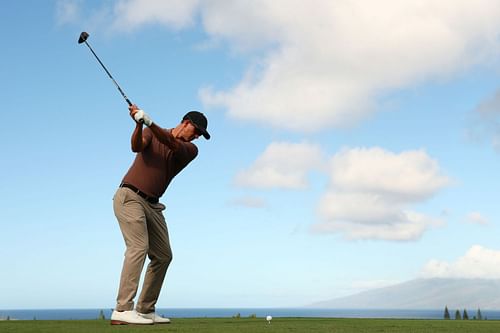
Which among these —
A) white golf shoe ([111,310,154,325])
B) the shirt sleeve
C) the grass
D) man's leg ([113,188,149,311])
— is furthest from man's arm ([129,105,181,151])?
the grass

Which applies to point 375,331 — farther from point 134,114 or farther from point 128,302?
point 134,114

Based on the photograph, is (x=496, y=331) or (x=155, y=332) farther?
(x=496, y=331)

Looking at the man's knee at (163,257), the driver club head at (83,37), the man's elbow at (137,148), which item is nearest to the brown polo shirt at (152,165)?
the man's elbow at (137,148)

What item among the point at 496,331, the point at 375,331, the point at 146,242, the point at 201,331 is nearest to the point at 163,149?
the point at 146,242

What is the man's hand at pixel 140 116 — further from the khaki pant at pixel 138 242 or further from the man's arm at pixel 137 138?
the khaki pant at pixel 138 242

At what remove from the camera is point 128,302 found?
7.49m

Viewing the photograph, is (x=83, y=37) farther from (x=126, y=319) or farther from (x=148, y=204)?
(x=126, y=319)

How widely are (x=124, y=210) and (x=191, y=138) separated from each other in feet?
4.60

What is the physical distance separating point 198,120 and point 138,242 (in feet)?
5.97

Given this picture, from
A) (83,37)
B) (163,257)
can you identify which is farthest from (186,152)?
(83,37)

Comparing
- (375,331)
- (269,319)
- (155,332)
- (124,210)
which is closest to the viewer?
(155,332)

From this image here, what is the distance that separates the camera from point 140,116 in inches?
283

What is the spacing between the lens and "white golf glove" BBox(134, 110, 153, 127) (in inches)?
283

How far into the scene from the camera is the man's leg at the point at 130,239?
7.52 meters
